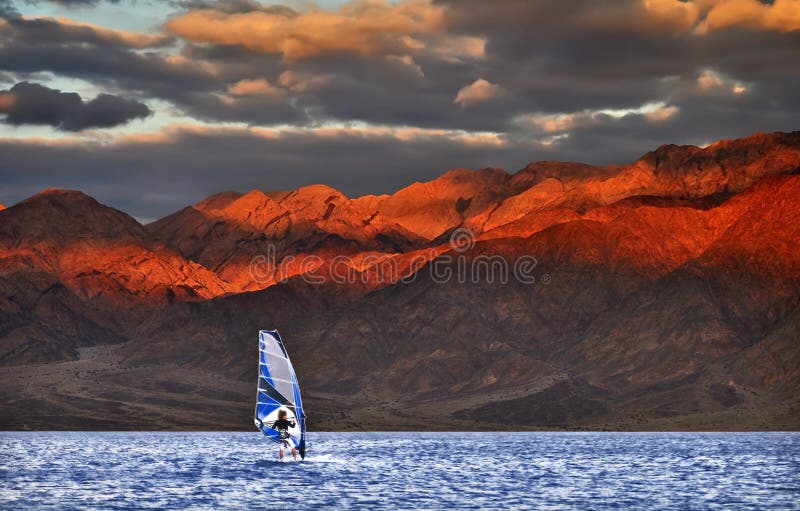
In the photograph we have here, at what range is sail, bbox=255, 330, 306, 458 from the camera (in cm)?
16012

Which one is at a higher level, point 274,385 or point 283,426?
point 274,385

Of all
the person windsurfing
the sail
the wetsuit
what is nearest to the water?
the person windsurfing

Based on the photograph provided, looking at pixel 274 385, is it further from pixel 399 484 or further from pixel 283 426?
pixel 399 484

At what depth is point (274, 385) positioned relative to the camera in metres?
162

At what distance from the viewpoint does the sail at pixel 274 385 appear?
16012cm

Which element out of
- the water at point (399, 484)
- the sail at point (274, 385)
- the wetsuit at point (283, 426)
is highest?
the sail at point (274, 385)

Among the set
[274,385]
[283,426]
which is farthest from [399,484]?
[283,426]

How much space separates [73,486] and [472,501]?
145 ft

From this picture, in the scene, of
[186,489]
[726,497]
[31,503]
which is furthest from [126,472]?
[726,497]

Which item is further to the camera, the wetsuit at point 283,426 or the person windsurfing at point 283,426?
the wetsuit at point 283,426

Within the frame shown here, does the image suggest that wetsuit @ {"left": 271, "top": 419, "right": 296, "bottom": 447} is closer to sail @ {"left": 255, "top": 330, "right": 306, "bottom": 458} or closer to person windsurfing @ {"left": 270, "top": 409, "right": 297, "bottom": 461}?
person windsurfing @ {"left": 270, "top": 409, "right": 297, "bottom": 461}

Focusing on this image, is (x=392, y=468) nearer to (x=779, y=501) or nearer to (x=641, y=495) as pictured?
(x=641, y=495)

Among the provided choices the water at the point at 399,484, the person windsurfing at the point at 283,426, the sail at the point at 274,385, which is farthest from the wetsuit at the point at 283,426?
the water at the point at 399,484

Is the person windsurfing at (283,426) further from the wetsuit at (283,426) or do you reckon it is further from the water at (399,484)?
the water at (399,484)
